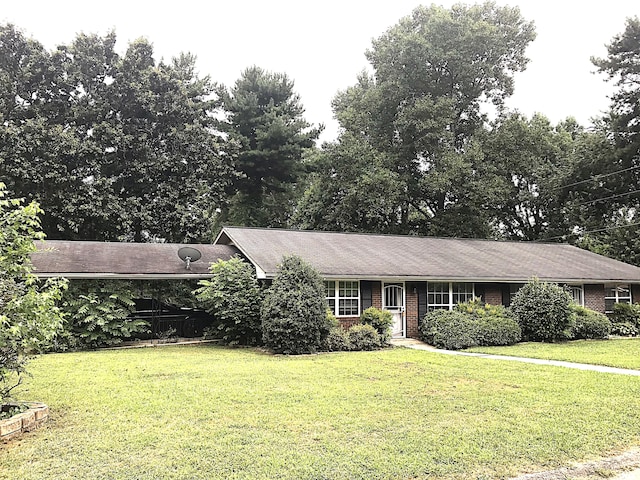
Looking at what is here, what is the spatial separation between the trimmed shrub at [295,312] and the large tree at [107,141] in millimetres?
14852

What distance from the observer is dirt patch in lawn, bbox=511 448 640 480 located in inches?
191

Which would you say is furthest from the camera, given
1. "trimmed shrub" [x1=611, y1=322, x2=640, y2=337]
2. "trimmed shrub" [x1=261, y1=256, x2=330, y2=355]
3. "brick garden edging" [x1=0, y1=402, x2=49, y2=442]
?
"trimmed shrub" [x1=611, y1=322, x2=640, y2=337]

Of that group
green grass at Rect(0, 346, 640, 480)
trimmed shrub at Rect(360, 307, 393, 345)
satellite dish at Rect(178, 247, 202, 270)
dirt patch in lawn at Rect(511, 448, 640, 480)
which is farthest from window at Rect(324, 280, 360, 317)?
dirt patch in lawn at Rect(511, 448, 640, 480)

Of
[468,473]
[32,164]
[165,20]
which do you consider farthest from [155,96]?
[468,473]

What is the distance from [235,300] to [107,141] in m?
15.9

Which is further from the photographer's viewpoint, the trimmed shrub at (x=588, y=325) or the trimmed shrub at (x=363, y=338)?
the trimmed shrub at (x=588, y=325)

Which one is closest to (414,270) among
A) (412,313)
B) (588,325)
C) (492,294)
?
(412,313)

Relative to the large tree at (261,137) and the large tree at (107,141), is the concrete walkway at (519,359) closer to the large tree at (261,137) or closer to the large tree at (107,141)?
the large tree at (107,141)

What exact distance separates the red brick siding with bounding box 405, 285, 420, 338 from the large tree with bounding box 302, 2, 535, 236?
13.3 meters

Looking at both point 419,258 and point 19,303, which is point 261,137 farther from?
point 19,303

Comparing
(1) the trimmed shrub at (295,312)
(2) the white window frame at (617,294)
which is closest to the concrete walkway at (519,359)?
(1) the trimmed shrub at (295,312)

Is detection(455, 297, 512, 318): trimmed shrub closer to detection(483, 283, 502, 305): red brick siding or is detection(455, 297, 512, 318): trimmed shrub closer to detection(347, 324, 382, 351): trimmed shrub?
detection(483, 283, 502, 305): red brick siding

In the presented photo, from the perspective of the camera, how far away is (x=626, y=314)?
20.6m

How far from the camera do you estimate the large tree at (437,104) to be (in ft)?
102
